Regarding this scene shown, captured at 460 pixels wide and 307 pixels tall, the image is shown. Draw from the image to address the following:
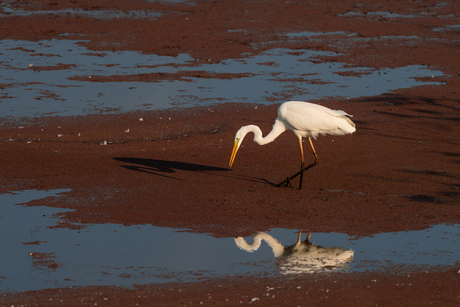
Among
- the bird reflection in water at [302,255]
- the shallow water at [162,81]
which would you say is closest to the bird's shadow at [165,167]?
the bird reflection in water at [302,255]

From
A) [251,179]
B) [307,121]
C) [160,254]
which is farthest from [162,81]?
[160,254]

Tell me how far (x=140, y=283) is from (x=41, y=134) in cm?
688

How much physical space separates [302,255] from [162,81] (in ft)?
35.1

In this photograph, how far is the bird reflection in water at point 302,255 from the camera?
696 centimetres

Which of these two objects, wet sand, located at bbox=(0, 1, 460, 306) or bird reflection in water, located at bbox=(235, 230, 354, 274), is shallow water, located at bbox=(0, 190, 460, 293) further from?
wet sand, located at bbox=(0, 1, 460, 306)

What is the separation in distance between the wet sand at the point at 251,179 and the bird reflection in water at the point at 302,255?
23 cm

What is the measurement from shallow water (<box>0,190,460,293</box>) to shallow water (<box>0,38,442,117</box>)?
6858 millimetres

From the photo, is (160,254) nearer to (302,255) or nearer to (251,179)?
(302,255)

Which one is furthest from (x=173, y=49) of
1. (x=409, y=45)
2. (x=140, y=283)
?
(x=140, y=283)

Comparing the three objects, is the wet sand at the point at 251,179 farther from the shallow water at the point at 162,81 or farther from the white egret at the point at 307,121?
the shallow water at the point at 162,81

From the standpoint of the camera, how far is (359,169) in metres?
10.5

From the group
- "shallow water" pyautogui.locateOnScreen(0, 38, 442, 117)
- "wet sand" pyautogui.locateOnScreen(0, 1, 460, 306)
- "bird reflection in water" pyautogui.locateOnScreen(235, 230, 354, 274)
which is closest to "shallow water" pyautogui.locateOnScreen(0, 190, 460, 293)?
"bird reflection in water" pyautogui.locateOnScreen(235, 230, 354, 274)

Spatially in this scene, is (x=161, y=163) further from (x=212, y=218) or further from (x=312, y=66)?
(x=312, y=66)

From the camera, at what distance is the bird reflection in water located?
696cm
